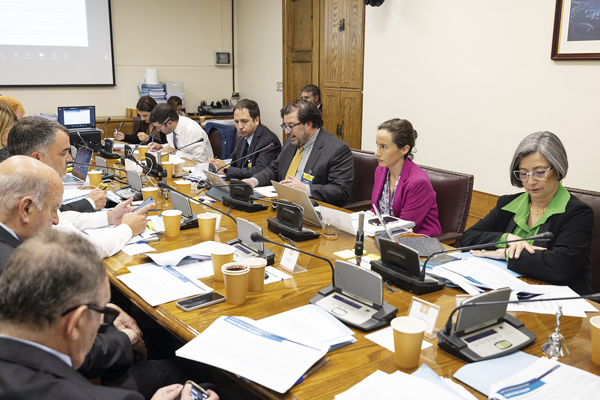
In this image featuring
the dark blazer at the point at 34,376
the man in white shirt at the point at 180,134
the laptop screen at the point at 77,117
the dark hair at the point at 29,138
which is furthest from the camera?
the laptop screen at the point at 77,117

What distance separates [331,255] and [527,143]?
0.90 metres

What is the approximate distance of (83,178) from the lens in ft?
10.9

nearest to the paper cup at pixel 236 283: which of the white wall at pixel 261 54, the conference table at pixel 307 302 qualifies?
the conference table at pixel 307 302

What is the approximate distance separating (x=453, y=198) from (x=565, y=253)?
92 cm

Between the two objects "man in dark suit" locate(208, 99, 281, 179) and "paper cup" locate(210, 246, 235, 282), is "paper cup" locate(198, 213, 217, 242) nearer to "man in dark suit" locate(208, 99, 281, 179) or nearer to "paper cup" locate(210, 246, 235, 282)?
"paper cup" locate(210, 246, 235, 282)

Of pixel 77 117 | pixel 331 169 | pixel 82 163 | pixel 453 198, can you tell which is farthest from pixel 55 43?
pixel 453 198

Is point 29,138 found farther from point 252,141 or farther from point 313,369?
point 313,369

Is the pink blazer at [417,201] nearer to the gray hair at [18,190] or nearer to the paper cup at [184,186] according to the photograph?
the paper cup at [184,186]

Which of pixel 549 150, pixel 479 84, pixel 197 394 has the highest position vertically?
pixel 479 84

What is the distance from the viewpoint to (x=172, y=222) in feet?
7.09

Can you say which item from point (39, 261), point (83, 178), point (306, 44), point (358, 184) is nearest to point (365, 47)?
point (306, 44)

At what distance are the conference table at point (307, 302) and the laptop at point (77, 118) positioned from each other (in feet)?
13.5

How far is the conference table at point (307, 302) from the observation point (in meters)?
1.15

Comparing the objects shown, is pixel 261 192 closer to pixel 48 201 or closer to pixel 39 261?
pixel 48 201
